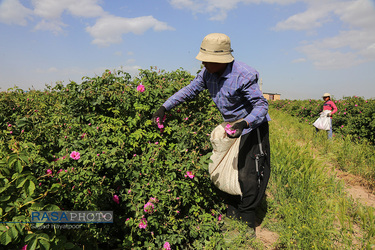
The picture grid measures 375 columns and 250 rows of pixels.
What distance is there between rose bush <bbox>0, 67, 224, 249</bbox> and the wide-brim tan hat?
0.66 m

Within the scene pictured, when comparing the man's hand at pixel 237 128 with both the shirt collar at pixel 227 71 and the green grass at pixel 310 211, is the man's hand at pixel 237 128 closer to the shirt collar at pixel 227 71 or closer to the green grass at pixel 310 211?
the shirt collar at pixel 227 71

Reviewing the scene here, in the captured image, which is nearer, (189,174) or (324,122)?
(189,174)

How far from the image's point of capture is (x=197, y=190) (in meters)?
2.29

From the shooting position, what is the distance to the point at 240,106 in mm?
2330

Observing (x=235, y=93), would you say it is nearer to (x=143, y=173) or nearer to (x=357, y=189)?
(x=143, y=173)

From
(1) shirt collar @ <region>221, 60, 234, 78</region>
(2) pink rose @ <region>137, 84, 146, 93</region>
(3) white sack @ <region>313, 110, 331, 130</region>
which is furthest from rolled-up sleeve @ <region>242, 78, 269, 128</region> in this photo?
(3) white sack @ <region>313, 110, 331, 130</region>

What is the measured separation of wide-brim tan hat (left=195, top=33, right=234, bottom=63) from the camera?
6.89 feet

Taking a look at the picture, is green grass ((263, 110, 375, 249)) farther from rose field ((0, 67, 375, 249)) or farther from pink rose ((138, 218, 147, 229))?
pink rose ((138, 218, 147, 229))

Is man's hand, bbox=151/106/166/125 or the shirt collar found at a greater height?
the shirt collar

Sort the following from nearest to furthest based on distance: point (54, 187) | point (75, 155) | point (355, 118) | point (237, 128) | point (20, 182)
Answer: point (20, 182), point (54, 187), point (75, 155), point (237, 128), point (355, 118)

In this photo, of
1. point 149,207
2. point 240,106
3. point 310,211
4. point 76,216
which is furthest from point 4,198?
point 310,211

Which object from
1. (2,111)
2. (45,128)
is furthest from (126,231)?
(2,111)

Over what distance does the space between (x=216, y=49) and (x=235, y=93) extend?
43 cm

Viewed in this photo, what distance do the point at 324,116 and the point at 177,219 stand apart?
6.64 m
